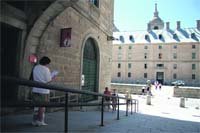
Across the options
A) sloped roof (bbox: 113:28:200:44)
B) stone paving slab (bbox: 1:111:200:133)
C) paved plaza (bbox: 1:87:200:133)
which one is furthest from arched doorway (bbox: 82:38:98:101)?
sloped roof (bbox: 113:28:200:44)

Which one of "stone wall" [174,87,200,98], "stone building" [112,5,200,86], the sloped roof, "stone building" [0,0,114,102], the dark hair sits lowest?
"stone wall" [174,87,200,98]

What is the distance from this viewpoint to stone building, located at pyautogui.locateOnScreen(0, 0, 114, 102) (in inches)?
283

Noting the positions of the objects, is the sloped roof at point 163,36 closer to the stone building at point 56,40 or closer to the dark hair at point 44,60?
the stone building at point 56,40

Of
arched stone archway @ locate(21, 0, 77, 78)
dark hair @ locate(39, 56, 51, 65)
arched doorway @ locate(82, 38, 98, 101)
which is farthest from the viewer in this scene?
arched doorway @ locate(82, 38, 98, 101)

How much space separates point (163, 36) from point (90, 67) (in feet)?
187

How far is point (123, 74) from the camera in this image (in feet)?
224

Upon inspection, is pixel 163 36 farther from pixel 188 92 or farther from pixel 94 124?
pixel 94 124

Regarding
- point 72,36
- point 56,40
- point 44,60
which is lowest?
point 44,60

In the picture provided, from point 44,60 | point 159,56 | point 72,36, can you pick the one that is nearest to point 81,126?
point 44,60

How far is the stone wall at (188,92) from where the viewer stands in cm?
3228

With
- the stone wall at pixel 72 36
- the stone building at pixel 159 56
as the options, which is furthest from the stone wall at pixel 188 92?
the stone building at pixel 159 56

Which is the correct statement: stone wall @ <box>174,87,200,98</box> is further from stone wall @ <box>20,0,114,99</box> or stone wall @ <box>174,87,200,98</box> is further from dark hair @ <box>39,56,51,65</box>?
dark hair @ <box>39,56,51,65</box>

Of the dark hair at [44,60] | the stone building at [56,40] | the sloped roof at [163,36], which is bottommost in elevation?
the dark hair at [44,60]

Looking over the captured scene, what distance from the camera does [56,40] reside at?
9.09 meters
